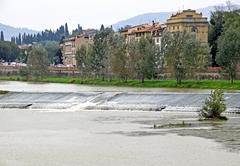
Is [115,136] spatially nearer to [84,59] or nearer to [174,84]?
[174,84]

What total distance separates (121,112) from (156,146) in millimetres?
19731

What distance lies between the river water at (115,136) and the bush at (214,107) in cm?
88

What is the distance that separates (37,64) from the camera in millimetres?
131125

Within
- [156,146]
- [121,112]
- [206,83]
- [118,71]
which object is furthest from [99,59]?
[156,146]

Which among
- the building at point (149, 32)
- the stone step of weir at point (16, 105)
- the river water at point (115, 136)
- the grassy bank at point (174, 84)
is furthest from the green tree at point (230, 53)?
the building at point (149, 32)

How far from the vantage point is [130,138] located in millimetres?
28984

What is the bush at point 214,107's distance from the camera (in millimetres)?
36125

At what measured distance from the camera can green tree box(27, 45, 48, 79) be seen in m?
131

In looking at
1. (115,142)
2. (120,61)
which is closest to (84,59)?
(120,61)

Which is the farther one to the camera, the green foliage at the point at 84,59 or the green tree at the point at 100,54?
the green foliage at the point at 84,59

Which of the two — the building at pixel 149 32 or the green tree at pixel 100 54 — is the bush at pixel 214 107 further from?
the building at pixel 149 32

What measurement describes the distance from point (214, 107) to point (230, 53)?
4565 centimetres

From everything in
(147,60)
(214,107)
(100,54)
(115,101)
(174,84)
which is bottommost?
(115,101)

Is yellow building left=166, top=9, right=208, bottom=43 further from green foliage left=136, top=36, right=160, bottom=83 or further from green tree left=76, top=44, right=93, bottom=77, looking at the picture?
green foliage left=136, top=36, right=160, bottom=83
